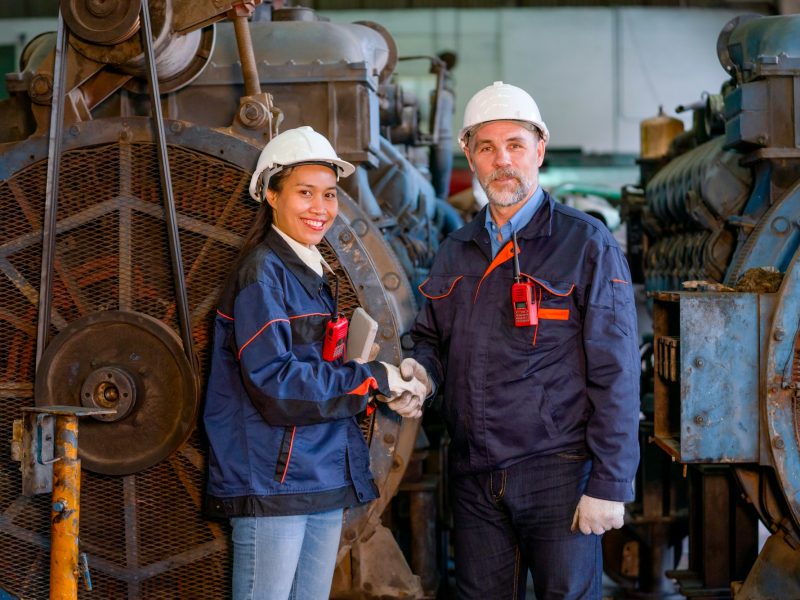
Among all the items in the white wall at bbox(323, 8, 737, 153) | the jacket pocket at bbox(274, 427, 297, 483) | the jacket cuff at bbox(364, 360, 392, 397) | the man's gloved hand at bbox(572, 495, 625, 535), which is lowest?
the man's gloved hand at bbox(572, 495, 625, 535)

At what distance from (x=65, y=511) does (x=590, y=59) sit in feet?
39.9

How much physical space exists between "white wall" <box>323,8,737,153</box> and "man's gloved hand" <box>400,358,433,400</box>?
36.0ft

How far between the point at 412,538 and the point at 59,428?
1.78 metres

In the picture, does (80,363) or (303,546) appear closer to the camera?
(303,546)

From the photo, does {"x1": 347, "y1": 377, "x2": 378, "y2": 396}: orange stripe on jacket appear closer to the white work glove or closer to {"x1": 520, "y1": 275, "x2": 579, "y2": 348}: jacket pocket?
the white work glove

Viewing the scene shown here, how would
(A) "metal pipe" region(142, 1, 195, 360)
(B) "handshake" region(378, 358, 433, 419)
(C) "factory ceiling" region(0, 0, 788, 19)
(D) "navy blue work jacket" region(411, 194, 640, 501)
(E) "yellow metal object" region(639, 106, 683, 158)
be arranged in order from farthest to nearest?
1. (C) "factory ceiling" region(0, 0, 788, 19)
2. (E) "yellow metal object" region(639, 106, 683, 158)
3. (A) "metal pipe" region(142, 1, 195, 360)
4. (B) "handshake" region(378, 358, 433, 419)
5. (D) "navy blue work jacket" region(411, 194, 640, 501)

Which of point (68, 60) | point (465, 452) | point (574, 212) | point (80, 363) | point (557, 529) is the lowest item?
point (557, 529)

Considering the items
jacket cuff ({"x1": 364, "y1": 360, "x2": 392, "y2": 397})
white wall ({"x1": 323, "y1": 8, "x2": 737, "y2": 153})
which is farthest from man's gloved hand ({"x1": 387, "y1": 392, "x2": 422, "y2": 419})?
white wall ({"x1": 323, "y1": 8, "x2": 737, "y2": 153})

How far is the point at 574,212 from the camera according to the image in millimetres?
2535

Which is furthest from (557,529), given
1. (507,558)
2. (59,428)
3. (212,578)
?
(59,428)

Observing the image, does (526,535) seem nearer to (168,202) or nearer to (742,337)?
(742,337)

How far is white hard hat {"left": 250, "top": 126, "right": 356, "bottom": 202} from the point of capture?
7.98ft

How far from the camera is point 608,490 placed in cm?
231

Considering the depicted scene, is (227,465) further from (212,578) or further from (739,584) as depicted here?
(739,584)
